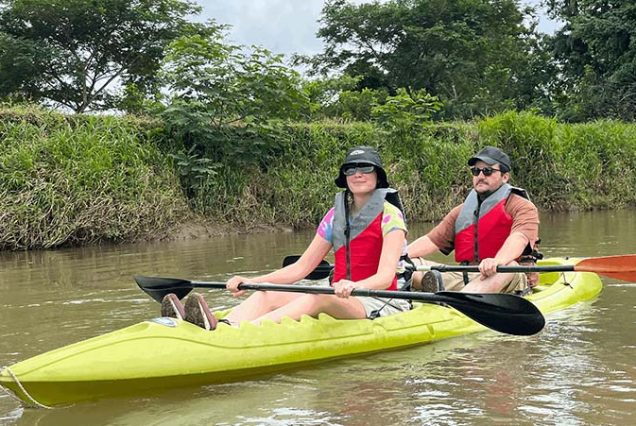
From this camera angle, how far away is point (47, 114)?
1118cm

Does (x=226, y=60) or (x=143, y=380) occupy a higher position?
(x=226, y=60)

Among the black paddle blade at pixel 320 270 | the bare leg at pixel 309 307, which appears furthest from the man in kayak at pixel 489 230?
the bare leg at pixel 309 307

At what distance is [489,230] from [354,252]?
4.50ft

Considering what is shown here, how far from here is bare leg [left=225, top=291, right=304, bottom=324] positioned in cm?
427

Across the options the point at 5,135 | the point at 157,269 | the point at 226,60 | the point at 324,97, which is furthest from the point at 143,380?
the point at 324,97

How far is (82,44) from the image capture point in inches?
939

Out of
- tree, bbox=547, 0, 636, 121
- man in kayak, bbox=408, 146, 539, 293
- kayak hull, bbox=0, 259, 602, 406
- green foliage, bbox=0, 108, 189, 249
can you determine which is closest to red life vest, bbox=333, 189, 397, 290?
kayak hull, bbox=0, 259, 602, 406

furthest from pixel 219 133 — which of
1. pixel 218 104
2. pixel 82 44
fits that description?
pixel 82 44

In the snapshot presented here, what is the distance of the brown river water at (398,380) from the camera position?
3242mm

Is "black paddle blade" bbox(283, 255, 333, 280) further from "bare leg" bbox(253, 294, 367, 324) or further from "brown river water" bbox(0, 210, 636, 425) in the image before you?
"bare leg" bbox(253, 294, 367, 324)

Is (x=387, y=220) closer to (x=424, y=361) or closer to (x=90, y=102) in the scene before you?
(x=424, y=361)

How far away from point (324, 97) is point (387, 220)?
20.3 m

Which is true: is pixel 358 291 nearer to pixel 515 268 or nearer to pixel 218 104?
pixel 515 268

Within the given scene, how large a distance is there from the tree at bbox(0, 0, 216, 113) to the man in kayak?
56.5 feet
